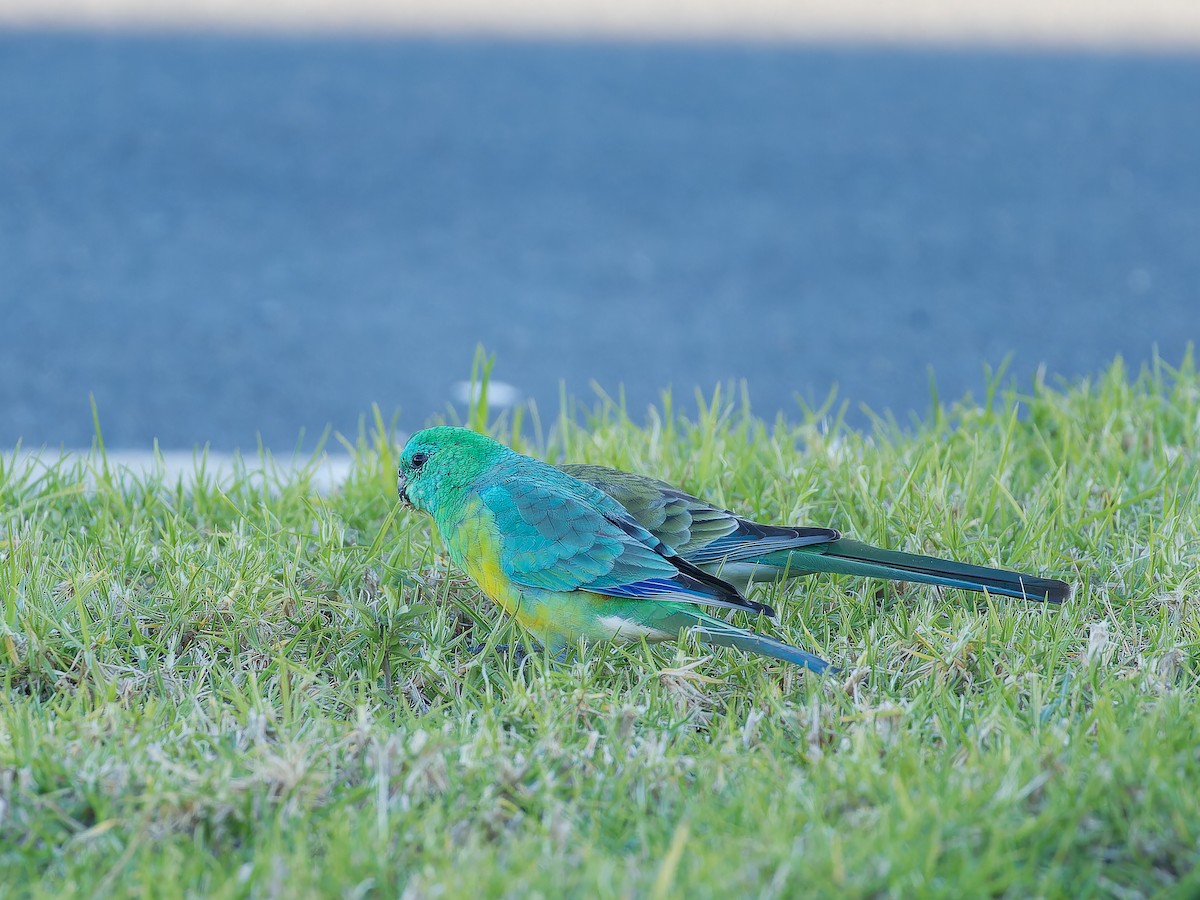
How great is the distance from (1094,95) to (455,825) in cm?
661

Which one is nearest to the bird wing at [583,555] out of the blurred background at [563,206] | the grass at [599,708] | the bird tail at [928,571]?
the grass at [599,708]

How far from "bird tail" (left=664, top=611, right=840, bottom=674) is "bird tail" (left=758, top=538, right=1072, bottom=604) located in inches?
10.2

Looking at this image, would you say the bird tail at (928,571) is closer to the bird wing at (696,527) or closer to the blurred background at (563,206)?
the bird wing at (696,527)

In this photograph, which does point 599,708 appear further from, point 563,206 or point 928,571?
point 563,206

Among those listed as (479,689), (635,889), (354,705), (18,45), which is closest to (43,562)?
(354,705)

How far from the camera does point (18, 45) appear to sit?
7180mm

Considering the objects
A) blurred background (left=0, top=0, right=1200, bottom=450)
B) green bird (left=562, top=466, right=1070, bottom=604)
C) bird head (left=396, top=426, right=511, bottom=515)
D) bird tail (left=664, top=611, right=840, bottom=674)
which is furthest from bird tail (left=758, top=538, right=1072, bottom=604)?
blurred background (left=0, top=0, right=1200, bottom=450)

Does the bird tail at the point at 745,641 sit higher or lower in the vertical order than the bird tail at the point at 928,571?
lower

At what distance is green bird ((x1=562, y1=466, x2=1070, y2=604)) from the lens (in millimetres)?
2613

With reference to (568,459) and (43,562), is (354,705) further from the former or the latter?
(568,459)

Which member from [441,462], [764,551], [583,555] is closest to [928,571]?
[764,551]

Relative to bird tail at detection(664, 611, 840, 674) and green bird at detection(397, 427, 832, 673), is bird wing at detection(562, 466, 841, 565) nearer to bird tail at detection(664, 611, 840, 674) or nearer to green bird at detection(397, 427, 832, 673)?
green bird at detection(397, 427, 832, 673)

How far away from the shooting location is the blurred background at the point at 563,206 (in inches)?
195

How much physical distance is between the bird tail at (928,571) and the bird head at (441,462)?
0.74m
